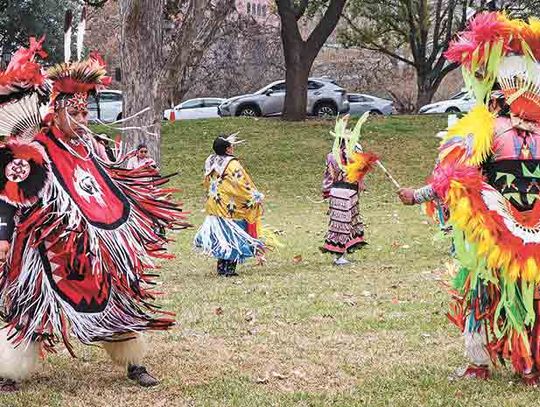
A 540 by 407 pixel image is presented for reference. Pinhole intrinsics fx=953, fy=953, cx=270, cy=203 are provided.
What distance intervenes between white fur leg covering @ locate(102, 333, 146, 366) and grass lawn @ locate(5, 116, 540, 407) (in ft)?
0.50

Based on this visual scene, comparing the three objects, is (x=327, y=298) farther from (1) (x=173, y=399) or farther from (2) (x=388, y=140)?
(2) (x=388, y=140)

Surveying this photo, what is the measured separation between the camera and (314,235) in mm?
14422

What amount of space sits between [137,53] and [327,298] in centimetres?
737

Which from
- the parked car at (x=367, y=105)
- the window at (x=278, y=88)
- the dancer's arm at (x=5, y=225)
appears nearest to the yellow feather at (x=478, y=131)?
the dancer's arm at (x=5, y=225)

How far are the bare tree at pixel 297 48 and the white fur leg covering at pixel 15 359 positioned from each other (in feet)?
63.4

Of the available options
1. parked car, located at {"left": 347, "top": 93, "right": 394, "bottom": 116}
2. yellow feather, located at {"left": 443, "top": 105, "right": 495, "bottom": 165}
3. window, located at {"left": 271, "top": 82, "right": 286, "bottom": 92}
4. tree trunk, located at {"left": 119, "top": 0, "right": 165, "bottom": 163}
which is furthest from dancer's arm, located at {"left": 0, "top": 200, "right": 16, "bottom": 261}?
parked car, located at {"left": 347, "top": 93, "right": 394, "bottom": 116}

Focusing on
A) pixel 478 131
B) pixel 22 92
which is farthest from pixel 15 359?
pixel 478 131

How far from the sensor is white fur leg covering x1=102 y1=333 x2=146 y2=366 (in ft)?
18.6

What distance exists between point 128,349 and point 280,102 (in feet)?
79.7

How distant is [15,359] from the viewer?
5391 mm

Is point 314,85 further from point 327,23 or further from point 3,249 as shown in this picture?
point 3,249

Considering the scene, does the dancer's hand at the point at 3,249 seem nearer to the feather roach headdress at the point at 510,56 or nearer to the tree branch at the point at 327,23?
the feather roach headdress at the point at 510,56

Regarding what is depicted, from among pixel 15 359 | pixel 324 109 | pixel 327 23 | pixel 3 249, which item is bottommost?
pixel 324 109

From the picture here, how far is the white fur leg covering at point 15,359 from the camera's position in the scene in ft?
17.6
